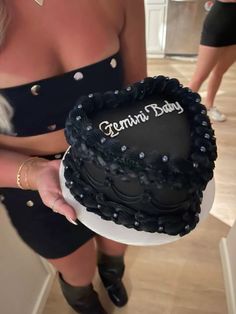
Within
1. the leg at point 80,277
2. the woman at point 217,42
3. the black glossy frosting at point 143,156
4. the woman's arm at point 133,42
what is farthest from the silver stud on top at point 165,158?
the woman at point 217,42

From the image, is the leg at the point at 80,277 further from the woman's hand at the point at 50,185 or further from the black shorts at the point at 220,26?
the black shorts at the point at 220,26

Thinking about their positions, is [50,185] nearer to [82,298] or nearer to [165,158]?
[165,158]

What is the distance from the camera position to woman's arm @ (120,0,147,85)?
656 millimetres

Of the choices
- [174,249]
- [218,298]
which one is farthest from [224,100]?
[218,298]

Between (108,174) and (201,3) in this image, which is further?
(201,3)

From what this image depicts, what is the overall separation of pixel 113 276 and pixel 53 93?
0.84 metres

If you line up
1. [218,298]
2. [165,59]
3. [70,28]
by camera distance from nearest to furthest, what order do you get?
[70,28]
[218,298]
[165,59]

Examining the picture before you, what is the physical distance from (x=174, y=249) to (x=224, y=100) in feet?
4.74

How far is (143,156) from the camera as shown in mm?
438

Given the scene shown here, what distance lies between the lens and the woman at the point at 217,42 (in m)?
1.65

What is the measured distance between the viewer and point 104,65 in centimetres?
62

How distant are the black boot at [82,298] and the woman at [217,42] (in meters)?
1.48

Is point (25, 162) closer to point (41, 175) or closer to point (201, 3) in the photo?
point (41, 175)

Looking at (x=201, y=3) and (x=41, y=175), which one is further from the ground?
(x=41, y=175)
